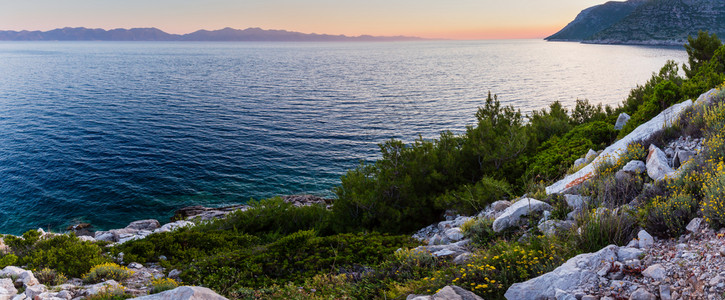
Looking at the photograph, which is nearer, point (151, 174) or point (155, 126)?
point (151, 174)

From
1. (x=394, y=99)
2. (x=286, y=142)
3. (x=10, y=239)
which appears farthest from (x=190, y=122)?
(x=10, y=239)

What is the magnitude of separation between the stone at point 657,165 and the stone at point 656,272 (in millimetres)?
4105

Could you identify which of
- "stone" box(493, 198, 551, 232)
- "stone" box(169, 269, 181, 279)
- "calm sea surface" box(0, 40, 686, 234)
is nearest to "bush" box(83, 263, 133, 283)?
"stone" box(169, 269, 181, 279)

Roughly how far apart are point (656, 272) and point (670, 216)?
6.55 feet

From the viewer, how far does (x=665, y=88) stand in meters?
Result: 17.6

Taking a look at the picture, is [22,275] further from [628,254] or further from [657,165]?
[657,165]

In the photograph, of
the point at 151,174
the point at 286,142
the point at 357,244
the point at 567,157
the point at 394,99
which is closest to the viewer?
the point at 357,244

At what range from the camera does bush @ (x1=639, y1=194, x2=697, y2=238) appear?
269 inches

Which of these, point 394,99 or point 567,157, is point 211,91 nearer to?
point 394,99

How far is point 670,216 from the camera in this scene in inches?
271

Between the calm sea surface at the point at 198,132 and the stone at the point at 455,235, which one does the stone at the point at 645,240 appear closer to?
A: the stone at the point at 455,235

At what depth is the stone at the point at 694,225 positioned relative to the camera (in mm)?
6438

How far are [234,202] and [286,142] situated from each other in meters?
12.8

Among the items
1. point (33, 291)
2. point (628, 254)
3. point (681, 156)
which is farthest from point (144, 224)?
point (681, 156)
